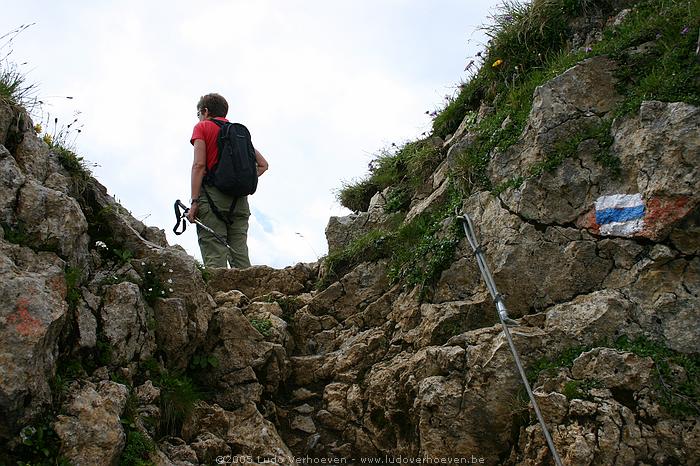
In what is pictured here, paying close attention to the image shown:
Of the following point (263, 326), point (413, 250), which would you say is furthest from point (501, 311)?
point (263, 326)

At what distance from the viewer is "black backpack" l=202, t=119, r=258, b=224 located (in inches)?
377

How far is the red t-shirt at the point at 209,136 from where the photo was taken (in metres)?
9.62

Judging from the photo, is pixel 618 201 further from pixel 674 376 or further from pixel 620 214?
A: pixel 674 376

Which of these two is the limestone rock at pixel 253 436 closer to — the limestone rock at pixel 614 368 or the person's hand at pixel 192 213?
the limestone rock at pixel 614 368

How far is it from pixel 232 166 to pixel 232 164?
0.03 meters

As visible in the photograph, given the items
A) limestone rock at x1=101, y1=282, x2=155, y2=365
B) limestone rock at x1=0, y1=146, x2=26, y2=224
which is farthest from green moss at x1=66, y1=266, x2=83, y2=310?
limestone rock at x1=0, y1=146, x2=26, y2=224

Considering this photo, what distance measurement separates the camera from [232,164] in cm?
958

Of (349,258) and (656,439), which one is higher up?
(349,258)

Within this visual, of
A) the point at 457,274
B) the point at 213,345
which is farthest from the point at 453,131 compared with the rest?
the point at 213,345

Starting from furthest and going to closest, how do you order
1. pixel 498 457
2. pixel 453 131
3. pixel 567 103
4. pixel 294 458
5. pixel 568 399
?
pixel 453 131 < pixel 567 103 < pixel 294 458 < pixel 498 457 < pixel 568 399

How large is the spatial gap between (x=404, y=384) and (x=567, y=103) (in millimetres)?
3534

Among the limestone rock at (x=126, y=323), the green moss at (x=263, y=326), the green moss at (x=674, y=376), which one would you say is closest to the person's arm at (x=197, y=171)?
the green moss at (x=263, y=326)

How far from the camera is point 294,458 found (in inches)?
257

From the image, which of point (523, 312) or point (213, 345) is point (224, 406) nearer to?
point (213, 345)
